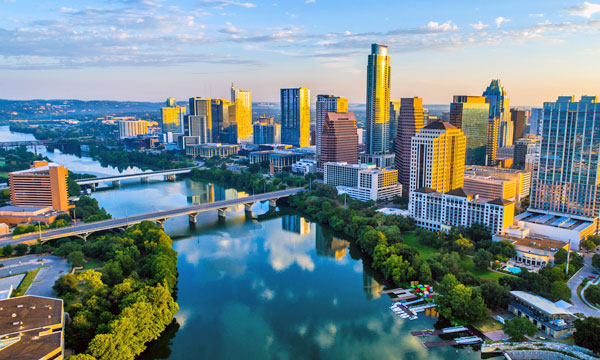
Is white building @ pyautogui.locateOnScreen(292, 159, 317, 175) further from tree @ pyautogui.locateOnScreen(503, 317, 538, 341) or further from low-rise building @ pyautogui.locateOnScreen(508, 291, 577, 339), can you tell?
tree @ pyautogui.locateOnScreen(503, 317, 538, 341)

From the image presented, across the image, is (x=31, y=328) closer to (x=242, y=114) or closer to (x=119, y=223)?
(x=119, y=223)

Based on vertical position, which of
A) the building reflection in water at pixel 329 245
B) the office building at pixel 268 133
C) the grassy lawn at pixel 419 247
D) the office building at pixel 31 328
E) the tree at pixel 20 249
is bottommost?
the building reflection in water at pixel 329 245

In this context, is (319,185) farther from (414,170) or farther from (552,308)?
(552,308)

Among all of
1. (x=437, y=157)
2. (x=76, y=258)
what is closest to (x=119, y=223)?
(x=76, y=258)

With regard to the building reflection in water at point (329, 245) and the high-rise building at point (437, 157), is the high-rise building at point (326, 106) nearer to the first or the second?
the high-rise building at point (437, 157)

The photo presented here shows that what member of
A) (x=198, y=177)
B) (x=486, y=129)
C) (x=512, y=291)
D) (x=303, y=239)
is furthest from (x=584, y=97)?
(x=198, y=177)

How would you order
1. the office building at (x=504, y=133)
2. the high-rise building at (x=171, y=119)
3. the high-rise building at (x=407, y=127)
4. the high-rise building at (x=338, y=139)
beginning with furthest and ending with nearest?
the high-rise building at (x=171, y=119)
the office building at (x=504, y=133)
the high-rise building at (x=338, y=139)
the high-rise building at (x=407, y=127)

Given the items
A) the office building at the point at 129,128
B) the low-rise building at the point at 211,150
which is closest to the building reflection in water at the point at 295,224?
the low-rise building at the point at 211,150
